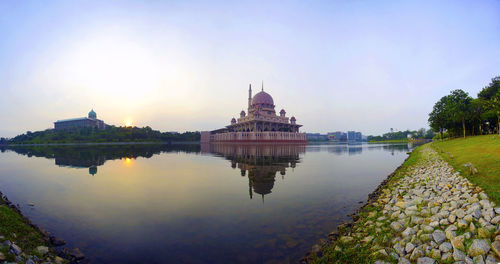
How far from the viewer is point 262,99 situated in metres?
119

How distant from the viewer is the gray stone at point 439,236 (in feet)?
19.7

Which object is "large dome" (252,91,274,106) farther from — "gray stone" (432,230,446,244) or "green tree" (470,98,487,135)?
"gray stone" (432,230,446,244)

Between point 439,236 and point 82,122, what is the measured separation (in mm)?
207397

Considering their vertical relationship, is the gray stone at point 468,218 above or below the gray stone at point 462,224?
above

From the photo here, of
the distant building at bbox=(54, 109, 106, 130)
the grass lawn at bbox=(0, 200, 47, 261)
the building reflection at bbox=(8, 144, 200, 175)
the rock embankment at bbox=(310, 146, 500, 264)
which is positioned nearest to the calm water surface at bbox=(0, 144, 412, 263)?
the grass lawn at bbox=(0, 200, 47, 261)

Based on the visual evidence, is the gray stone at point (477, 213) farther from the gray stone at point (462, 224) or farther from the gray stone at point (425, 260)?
the gray stone at point (425, 260)

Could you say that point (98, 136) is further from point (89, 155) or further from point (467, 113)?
point (467, 113)

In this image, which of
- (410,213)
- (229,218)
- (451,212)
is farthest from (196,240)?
(451,212)

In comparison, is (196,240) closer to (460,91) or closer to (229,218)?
(229,218)

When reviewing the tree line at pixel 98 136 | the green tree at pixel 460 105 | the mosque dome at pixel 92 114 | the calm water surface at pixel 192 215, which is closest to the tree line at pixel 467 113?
the green tree at pixel 460 105

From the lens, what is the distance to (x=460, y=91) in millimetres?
57188

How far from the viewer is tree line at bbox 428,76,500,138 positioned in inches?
1945

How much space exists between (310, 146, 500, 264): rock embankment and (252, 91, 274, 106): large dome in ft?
361

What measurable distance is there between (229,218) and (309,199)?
16.7 ft
